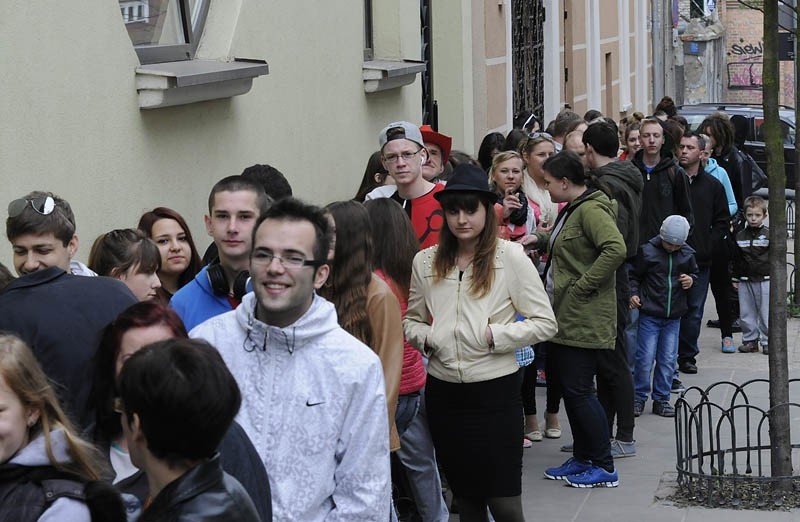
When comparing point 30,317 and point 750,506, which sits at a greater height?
point 30,317

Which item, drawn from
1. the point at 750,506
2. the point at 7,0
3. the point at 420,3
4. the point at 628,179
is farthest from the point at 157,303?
the point at 420,3

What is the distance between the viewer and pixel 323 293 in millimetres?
4801

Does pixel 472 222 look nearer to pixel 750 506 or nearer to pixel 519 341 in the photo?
pixel 519 341

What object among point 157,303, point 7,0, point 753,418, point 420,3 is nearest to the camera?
point 157,303

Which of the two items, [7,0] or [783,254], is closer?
[7,0]

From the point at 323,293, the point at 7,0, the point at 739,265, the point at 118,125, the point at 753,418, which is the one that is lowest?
the point at 753,418

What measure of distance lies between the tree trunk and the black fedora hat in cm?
222

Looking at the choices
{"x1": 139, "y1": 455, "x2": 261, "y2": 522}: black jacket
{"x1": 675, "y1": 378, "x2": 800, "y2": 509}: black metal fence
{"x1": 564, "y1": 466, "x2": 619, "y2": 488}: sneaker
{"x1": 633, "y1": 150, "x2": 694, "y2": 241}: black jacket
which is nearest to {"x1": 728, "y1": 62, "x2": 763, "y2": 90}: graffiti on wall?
{"x1": 633, "y1": 150, "x2": 694, "y2": 241}: black jacket

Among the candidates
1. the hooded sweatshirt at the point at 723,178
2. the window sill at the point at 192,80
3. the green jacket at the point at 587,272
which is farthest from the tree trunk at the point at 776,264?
the hooded sweatshirt at the point at 723,178

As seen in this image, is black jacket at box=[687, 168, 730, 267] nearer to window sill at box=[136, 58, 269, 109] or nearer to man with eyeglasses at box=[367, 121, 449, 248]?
man with eyeglasses at box=[367, 121, 449, 248]

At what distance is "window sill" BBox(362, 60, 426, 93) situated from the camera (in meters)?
10.4

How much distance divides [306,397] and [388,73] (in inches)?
281

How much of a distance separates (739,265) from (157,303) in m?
8.69

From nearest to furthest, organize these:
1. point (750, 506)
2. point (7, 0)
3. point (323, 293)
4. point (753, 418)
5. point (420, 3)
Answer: point (323, 293), point (7, 0), point (750, 506), point (753, 418), point (420, 3)
